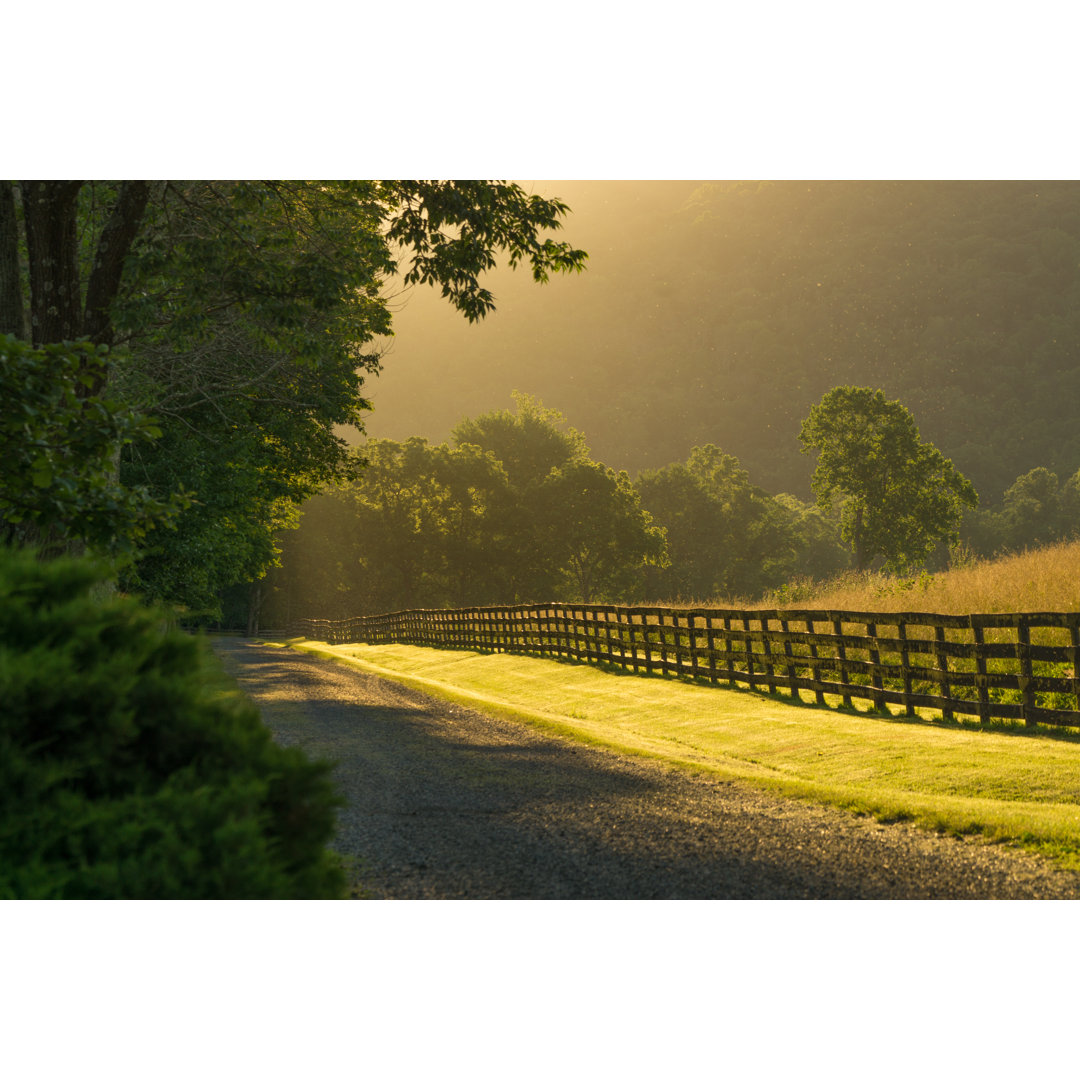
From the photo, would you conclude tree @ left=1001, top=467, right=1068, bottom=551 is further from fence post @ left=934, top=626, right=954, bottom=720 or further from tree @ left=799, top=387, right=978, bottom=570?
fence post @ left=934, top=626, right=954, bottom=720

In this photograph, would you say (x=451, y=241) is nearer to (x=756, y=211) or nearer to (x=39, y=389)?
(x=39, y=389)

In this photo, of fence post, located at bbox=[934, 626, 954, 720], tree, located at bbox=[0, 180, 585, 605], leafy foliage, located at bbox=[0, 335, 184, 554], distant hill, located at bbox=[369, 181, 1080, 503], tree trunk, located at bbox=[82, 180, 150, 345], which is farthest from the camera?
distant hill, located at bbox=[369, 181, 1080, 503]

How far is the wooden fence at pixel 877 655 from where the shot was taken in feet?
34.9

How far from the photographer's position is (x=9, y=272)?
10102mm

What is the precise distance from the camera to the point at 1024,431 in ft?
365

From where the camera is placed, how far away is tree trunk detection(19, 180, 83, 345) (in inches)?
381

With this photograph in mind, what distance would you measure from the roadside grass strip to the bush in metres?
5.49

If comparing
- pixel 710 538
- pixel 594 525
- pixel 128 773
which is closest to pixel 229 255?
pixel 128 773

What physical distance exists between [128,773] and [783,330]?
162 meters

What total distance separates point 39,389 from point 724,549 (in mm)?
80150

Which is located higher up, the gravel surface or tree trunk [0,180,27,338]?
tree trunk [0,180,27,338]

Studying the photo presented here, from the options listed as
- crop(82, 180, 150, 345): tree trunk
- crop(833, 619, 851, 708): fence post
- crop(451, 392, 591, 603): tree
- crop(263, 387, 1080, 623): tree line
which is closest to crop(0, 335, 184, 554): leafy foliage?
crop(82, 180, 150, 345): tree trunk

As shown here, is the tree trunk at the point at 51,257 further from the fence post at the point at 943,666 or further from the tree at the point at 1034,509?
the tree at the point at 1034,509

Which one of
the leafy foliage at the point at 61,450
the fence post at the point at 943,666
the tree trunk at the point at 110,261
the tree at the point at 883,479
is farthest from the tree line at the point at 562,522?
the leafy foliage at the point at 61,450
